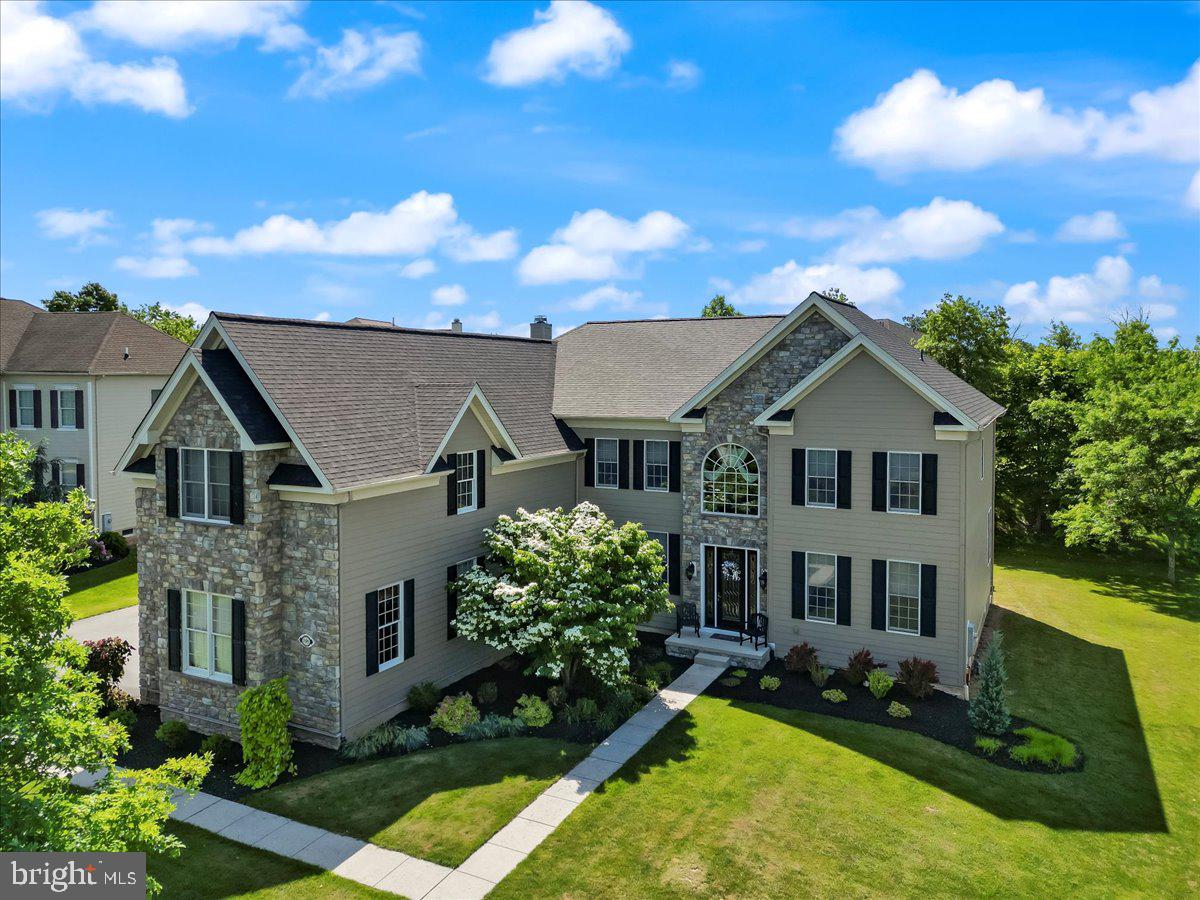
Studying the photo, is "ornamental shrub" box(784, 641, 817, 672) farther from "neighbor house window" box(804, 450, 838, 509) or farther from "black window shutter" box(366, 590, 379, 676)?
"black window shutter" box(366, 590, 379, 676)

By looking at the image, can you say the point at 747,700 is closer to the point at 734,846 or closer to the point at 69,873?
the point at 734,846

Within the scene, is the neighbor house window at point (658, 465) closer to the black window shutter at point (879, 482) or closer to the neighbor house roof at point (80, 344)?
the black window shutter at point (879, 482)

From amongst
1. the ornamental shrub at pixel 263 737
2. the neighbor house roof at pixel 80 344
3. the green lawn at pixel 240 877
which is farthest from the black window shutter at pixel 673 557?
the neighbor house roof at pixel 80 344

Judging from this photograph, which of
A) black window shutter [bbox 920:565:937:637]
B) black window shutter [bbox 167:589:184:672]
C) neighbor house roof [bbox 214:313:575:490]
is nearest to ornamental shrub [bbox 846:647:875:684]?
black window shutter [bbox 920:565:937:637]

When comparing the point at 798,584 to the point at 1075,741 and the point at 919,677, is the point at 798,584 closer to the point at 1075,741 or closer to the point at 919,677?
the point at 919,677

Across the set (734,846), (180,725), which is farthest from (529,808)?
(180,725)

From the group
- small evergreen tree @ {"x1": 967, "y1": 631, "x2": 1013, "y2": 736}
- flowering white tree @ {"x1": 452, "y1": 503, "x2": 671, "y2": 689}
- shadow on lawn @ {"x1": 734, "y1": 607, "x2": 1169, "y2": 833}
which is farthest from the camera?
flowering white tree @ {"x1": 452, "y1": 503, "x2": 671, "y2": 689}
